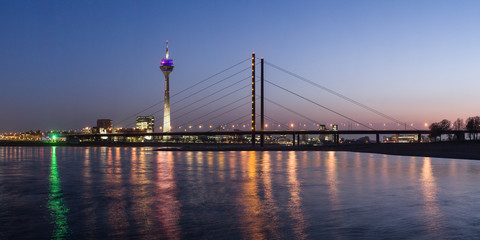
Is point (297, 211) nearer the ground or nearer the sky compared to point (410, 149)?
nearer the ground

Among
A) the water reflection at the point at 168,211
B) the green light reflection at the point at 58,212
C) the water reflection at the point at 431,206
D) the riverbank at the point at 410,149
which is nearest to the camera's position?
the green light reflection at the point at 58,212

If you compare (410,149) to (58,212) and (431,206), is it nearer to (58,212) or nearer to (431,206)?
(431,206)

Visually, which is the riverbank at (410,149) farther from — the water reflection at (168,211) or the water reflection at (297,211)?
the water reflection at (168,211)

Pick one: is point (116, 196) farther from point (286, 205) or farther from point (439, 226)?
point (439, 226)

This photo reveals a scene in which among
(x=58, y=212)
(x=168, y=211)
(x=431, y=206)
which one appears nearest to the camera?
(x=58, y=212)

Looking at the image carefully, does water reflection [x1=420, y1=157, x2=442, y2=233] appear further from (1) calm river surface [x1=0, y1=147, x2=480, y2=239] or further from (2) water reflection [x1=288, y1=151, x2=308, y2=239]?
(2) water reflection [x1=288, y1=151, x2=308, y2=239]

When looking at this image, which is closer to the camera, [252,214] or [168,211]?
[252,214]

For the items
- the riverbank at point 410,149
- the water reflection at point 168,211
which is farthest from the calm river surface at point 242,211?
the riverbank at point 410,149

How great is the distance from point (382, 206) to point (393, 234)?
350 centimetres

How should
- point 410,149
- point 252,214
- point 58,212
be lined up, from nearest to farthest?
1. point 252,214
2. point 58,212
3. point 410,149

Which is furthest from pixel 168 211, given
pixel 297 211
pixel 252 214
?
pixel 297 211

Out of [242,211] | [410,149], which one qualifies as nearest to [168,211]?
[242,211]

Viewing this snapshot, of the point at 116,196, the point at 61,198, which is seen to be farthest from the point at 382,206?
the point at 61,198

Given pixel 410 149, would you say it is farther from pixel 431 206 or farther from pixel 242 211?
pixel 242 211
